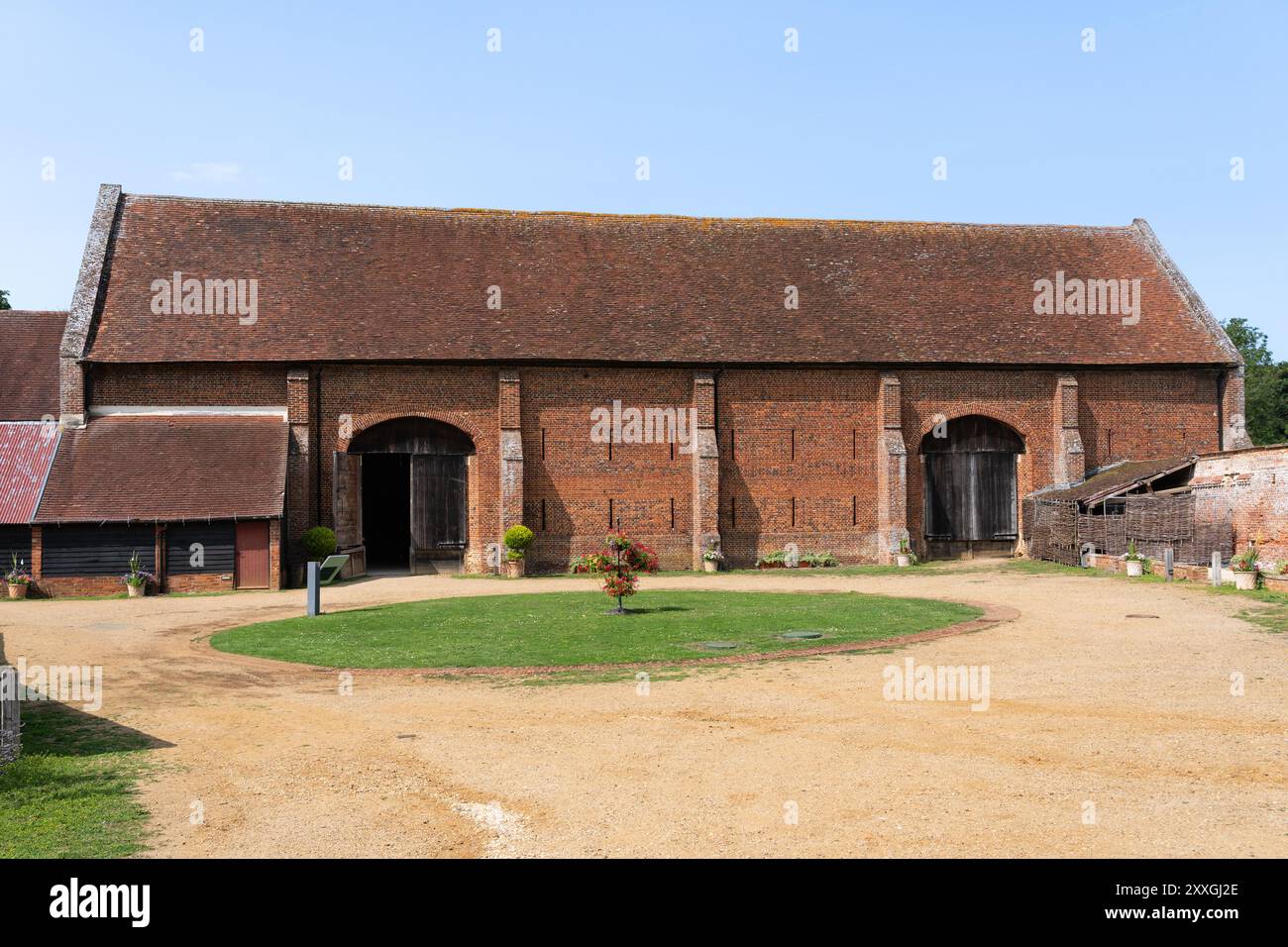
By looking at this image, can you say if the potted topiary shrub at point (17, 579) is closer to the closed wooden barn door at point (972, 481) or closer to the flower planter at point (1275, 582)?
the closed wooden barn door at point (972, 481)

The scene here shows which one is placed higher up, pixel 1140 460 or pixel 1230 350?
pixel 1230 350

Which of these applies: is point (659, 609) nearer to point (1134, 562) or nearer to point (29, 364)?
point (1134, 562)

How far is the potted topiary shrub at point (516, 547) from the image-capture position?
30203mm

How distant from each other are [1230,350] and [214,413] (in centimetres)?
3179

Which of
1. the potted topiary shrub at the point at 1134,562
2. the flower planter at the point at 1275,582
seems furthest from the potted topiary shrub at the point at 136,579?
the flower planter at the point at 1275,582

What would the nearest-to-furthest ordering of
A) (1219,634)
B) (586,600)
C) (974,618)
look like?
(1219,634) → (974,618) → (586,600)

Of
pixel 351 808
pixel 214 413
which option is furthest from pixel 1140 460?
pixel 351 808

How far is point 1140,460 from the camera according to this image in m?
32.5

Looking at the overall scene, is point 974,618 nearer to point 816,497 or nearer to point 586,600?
point 586,600

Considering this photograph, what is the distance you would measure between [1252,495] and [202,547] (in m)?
26.1

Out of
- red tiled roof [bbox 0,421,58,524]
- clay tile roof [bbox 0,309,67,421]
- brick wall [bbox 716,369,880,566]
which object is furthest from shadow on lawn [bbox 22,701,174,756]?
clay tile roof [bbox 0,309,67,421]

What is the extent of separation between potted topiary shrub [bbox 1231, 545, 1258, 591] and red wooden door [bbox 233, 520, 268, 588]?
23.2 meters

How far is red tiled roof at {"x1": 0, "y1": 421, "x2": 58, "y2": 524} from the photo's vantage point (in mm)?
26828

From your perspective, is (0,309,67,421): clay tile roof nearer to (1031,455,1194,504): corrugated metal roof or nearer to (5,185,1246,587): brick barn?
(5,185,1246,587): brick barn
